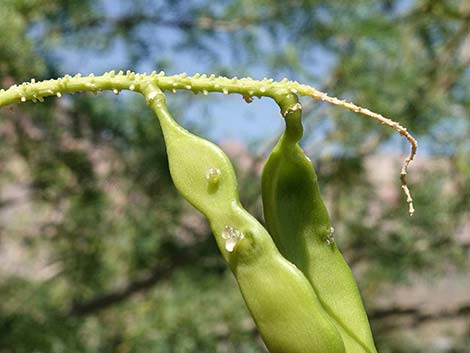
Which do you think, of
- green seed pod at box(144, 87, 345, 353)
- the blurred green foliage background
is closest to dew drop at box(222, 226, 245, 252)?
green seed pod at box(144, 87, 345, 353)

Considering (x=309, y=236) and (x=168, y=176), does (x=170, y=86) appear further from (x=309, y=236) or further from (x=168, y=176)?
(x=168, y=176)

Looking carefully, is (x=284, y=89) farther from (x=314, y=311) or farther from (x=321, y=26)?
(x=321, y=26)

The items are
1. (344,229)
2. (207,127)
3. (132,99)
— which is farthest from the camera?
(344,229)

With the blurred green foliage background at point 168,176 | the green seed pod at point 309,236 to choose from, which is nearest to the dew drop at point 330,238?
the green seed pod at point 309,236

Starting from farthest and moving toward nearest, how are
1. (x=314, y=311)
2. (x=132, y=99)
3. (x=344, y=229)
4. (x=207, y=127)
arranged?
(x=344, y=229), (x=207, y=127), (x=132, y=99), (x=314, y=311)

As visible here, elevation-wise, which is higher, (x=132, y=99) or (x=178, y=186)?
(x=132, y=99)

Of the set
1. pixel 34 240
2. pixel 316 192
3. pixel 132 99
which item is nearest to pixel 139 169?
pixel 132 99

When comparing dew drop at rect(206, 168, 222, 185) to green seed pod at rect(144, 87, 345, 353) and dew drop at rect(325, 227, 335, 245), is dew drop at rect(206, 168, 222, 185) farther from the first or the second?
dew drop at rect(325, 227, 335, 245)
